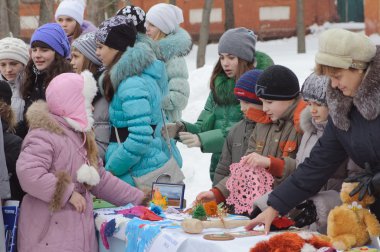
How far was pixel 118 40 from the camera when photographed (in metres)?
5.96

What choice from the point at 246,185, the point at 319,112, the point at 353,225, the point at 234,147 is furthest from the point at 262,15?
the point at 353,225

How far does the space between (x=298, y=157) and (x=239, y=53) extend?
1505 millimetres

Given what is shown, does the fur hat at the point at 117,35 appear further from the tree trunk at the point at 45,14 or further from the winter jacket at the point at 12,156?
the tree trunk at the point at 45,14

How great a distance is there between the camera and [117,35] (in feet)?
19.5

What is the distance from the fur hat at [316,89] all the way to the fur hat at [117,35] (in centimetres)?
168

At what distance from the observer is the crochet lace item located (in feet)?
15.8

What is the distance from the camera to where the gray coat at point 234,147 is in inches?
215

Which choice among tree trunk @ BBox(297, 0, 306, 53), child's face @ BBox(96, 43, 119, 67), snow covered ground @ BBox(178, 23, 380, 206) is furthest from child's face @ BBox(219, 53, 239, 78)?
tree trunk @ BBox(297, 0, 306, 53)

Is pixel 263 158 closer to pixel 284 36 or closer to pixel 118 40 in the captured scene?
pixel 118 40

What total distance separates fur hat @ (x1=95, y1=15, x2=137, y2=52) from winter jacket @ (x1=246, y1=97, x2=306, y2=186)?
4.28 ft

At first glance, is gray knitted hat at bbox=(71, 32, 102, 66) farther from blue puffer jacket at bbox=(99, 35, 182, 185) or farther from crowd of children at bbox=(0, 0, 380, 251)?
blue puffer jacket at bbox=(99, 35, 182, 185)

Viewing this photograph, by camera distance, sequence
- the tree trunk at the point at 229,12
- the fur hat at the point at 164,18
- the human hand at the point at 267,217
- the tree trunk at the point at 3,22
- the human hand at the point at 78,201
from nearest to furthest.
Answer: the human hand at the point at 267,217 → the human hand at the point at 78,201 → the fur hat at the point at 164,18 → the tree trunk at the point at 3,22 → the tree trunk at the point at 229,12

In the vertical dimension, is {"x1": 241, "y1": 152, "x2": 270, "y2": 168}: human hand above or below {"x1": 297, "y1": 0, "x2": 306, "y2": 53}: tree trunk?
above

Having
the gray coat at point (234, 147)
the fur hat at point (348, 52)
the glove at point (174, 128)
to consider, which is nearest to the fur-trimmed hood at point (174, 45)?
the glove at point (174, 128)
